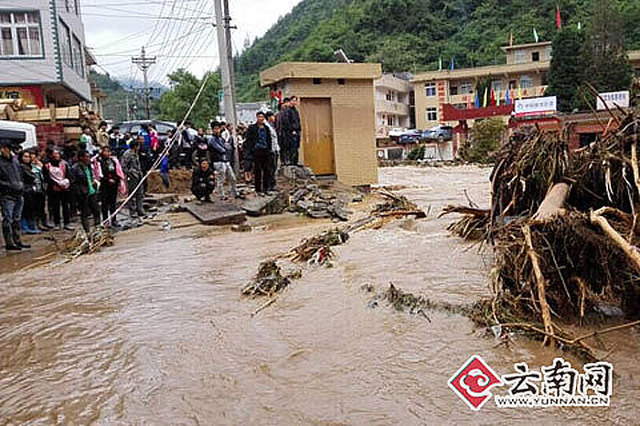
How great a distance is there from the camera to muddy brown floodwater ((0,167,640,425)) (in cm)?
353

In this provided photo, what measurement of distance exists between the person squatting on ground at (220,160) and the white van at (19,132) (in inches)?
152

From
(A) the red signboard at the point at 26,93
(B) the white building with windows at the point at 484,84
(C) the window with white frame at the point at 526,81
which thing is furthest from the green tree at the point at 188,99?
(A) the red signboard at the point at 26,93

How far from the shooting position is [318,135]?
15.9 meters

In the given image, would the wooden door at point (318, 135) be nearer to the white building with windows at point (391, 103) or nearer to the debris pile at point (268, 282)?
the debris pile at point (268, 282)

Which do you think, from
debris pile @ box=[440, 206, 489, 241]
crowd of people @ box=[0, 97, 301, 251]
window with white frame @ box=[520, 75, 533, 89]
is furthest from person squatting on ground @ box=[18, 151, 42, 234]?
window with white frame @ box=[520, 75, 533, 89]

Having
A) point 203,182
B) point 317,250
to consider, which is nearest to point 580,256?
point 317,250

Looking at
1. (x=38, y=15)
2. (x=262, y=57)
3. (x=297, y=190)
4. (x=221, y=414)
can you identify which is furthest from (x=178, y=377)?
(x=262, y=57)

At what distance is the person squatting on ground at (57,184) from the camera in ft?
36.8

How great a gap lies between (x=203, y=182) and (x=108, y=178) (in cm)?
189

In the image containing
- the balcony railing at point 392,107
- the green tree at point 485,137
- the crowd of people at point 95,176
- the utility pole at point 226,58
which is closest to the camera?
the crowd of people at point 95,176

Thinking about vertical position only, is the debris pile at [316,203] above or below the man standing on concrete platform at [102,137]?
below

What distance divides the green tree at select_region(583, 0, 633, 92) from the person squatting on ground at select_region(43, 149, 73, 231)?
40057 millimetres

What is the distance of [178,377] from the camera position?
13.5 feet

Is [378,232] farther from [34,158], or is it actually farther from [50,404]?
[34,158]
